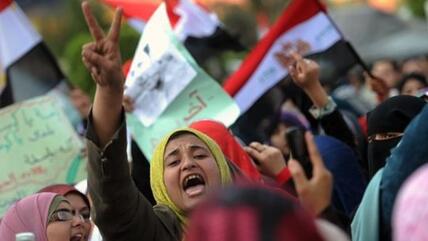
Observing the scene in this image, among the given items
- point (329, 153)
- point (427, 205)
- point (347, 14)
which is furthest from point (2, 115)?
point (347, 14)

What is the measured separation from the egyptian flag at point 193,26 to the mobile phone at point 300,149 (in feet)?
Answer: 16.5

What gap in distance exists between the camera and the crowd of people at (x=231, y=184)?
10.1 ft

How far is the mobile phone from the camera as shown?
13.1ft

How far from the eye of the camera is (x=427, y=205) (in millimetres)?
3223

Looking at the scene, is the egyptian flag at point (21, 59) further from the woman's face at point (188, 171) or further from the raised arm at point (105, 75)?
the raised arm at point (105, 75)

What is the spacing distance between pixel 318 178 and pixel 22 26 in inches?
181

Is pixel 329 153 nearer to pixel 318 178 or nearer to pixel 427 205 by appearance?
pixel 318 178

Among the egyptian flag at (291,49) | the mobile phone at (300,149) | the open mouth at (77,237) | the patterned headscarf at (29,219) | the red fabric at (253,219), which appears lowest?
the egyptian flag at (291,49)

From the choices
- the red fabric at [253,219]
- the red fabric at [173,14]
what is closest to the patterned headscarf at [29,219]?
the red fabric at [253,219]

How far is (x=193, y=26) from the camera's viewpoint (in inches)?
368

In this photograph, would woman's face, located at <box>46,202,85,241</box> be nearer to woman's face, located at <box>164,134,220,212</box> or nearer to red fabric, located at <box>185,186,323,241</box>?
woman's face, located at <box>164,134,220,212</box>

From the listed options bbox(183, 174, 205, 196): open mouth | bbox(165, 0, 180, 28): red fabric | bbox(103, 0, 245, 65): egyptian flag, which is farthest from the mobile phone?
bbox(103, 0, 245, 65): egyptian flag

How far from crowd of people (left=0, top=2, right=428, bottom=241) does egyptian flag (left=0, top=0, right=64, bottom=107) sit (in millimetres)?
891

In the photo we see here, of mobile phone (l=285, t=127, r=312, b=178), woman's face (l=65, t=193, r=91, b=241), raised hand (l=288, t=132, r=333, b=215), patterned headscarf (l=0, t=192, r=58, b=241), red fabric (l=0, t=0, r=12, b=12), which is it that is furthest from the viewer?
red fabric (l=0, t=0, r=12, b=12)
